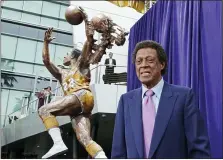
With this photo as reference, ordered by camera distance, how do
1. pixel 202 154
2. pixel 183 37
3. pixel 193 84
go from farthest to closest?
pixel 183 37 < pixel 193 84 < pixel 202 154

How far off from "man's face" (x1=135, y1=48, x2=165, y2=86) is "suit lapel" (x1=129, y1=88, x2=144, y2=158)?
0.29 feet

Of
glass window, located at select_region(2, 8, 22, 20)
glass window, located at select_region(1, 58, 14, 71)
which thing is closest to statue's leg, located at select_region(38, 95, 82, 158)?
glass window, located at select_region(1, 58, 14, 71)

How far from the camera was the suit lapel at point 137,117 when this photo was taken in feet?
4.71

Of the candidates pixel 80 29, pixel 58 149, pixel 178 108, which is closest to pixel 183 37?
pixel 58 149

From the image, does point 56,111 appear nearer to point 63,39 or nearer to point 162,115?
point 162,115

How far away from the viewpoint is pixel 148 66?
1495mm

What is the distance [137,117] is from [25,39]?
1234 cm

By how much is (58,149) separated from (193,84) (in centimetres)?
128

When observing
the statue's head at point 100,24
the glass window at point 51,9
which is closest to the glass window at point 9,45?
the glass window at point 51,9

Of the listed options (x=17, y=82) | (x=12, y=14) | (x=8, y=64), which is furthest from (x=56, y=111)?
(x=12, y=14)

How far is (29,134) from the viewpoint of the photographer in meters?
7.93

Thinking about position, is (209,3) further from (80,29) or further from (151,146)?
(80,29)

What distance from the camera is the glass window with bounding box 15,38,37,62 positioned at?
13070mm

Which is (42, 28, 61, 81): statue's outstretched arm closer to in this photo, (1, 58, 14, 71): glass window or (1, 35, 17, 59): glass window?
(1, 58, 14, 71): glass window
